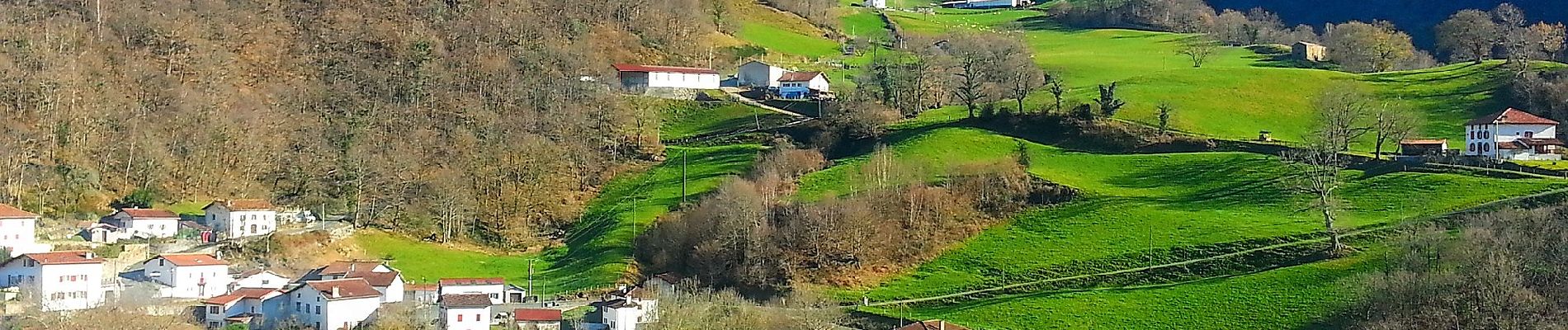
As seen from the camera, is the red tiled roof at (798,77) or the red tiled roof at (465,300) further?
the red tiled roof at (798,77)

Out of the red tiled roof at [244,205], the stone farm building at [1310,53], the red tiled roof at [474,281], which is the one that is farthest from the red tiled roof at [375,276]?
the stone farm building at [1310,53]

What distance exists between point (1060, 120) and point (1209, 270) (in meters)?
20.7

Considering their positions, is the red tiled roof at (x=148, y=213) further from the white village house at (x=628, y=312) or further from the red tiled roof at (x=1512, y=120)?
the red tiled roof at (x=1512, y=120)

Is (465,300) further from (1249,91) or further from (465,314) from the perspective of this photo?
(1249,91)

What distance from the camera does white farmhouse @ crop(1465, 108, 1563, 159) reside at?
196 feet

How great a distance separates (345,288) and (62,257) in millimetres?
10188

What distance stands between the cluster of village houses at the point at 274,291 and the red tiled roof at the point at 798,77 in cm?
3435

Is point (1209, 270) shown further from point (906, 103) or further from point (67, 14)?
point (67, 14)

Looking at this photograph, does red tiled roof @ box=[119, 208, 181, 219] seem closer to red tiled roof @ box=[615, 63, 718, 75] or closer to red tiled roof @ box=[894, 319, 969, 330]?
red tiled roof @ box=[894, 319, 969, 330]

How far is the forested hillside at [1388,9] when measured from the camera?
521 feet

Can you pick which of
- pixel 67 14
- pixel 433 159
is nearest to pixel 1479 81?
pixel 433 159

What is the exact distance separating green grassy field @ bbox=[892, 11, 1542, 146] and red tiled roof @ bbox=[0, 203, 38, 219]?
4049 centimetres

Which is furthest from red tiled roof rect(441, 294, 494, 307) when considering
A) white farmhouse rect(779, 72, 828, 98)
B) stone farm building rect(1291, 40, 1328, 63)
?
stone farm building rect(1291, 40, 1328, 63)

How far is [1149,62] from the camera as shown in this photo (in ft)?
336
